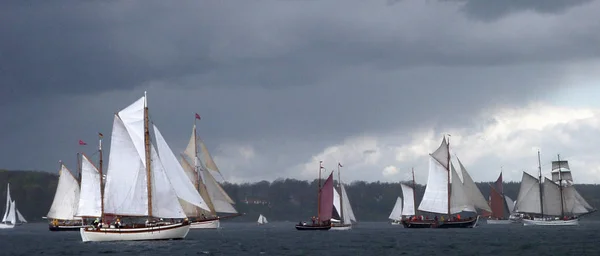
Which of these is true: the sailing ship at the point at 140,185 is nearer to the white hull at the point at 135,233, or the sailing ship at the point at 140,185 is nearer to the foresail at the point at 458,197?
the white hull at the point at 135,233

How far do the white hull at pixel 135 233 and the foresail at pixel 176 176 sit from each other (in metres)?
3.72

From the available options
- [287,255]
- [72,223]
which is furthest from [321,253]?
[72,223]

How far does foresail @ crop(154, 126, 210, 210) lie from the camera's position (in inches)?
4454

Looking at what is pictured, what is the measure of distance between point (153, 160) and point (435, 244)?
3670 cm

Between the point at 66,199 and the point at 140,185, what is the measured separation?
77.8 m

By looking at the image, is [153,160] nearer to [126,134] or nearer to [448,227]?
[126,134]

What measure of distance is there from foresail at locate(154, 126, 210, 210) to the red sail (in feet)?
202

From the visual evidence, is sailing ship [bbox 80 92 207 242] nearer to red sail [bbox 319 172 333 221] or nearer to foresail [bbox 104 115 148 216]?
foresail [bbox 104 115 148 216]

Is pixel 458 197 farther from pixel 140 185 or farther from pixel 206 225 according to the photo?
pixel 140 185

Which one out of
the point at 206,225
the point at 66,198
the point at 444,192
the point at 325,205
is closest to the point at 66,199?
the point at 66,198

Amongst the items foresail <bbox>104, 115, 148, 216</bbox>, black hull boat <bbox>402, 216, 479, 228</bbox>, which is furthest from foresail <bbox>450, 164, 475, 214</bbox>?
Result: foresail <bbox>104, 115, 148, 216</bbox>

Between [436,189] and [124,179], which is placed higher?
[436,189]

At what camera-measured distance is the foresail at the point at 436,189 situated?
18438 centimetres

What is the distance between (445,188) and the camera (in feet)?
609
